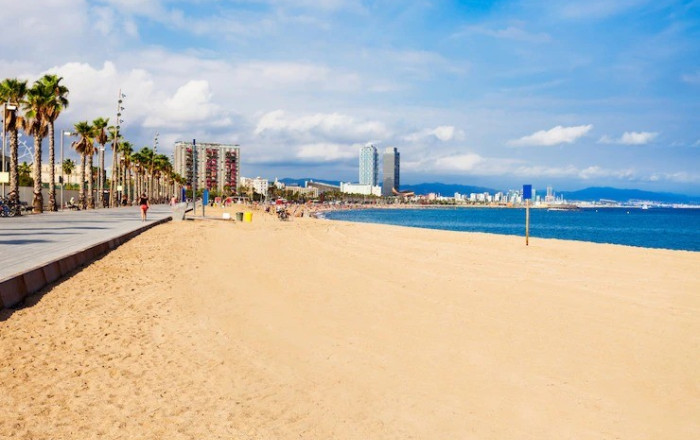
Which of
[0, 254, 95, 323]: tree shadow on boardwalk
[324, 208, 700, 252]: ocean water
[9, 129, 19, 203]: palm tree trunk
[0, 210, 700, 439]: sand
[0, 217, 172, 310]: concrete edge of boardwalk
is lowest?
[324, 208, 700, 252]: ocean water

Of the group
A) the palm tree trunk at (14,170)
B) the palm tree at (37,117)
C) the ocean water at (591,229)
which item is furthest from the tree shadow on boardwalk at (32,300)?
the ocean water at (591,229)

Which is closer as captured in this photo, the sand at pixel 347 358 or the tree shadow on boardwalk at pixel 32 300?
the sand at pixel 347 358

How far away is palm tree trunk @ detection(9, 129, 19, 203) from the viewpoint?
34.6 m

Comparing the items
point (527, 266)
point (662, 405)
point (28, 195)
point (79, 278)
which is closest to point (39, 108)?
point (28, 195)

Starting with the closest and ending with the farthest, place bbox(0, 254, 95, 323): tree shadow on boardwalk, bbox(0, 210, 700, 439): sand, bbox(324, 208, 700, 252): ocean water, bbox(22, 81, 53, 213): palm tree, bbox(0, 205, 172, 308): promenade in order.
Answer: bbox(0, 210, 700, 439): sand → bbox(0, 254, 95, 323): tree shadow on boardwalk → bbox(0, 205, 172, 308): promenade → bbox(22, 81, 53, 213): palm tree → bbox(324, 208, 700, 252): ocean water

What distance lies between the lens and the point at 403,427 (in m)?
5.44

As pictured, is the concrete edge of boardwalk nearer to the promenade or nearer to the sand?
the promenade

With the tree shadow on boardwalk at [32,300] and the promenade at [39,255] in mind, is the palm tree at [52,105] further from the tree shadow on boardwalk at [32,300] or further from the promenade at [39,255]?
the tree shadow on boardwalk at [32,300]

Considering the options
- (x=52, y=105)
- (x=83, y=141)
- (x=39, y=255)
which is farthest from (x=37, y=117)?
(x=39, y=255)

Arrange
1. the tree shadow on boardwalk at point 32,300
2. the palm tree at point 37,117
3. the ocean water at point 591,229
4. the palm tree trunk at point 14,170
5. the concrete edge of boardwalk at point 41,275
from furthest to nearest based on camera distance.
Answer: the ocean water at point 591,229 → the palm tree at point 37,117 → the palm tree trunk at point 14,170 → the concrete edge of boardwalk at point 41,275 → the tree shadow on boardwalk at point 32,300

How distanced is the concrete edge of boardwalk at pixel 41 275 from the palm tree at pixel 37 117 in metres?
25.8

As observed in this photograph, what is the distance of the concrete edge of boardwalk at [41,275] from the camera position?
9305mm

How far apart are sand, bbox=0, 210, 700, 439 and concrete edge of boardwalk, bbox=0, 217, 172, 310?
0.32m

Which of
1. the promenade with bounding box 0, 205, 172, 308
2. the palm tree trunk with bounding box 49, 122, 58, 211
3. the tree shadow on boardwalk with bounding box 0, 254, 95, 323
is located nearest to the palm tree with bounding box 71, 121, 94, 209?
the palm tree trunk with bounding box 49, 122, 58, 211
